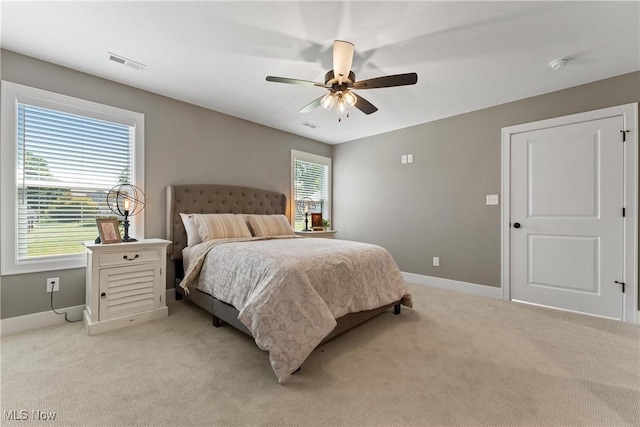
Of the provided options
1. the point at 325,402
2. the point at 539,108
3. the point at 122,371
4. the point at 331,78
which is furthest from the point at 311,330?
the point at 539,108

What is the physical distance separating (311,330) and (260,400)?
1.62ft

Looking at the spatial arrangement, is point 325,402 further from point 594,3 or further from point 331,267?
point 594,3

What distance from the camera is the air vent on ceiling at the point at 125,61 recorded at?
2457mm

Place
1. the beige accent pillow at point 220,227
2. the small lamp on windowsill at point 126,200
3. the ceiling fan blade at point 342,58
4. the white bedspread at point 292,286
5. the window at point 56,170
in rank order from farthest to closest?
the beige accent pillow at point 220,227 → the small lamp on windowsill at point 126,200 → the window at point 56,170 → the ceiling fan blade at point 342,58 → the white bedspread at point 292,286

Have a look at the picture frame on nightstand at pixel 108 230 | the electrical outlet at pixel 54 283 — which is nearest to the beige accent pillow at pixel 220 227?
the picture frame on nightstand at pixel 108 230

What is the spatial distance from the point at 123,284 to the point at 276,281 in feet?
5.43

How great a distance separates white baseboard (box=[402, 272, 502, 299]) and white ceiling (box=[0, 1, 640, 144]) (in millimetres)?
2441

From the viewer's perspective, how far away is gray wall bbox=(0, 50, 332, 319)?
2467mm

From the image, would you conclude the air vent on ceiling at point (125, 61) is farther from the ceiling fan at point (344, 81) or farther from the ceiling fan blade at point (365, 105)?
the ceiling fan blade at point (365, 105)

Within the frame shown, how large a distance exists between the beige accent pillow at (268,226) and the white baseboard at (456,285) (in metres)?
2.11

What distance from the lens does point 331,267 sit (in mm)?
2203

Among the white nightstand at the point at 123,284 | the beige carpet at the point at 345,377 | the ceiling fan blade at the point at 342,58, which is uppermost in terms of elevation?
the ceiling fan blade at the point at 342,58

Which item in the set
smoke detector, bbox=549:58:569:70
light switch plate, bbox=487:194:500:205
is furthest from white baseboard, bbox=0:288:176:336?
smoke detector, bbox=549:58:569:70

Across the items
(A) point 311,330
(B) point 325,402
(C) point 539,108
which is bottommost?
(B) point 325,402
